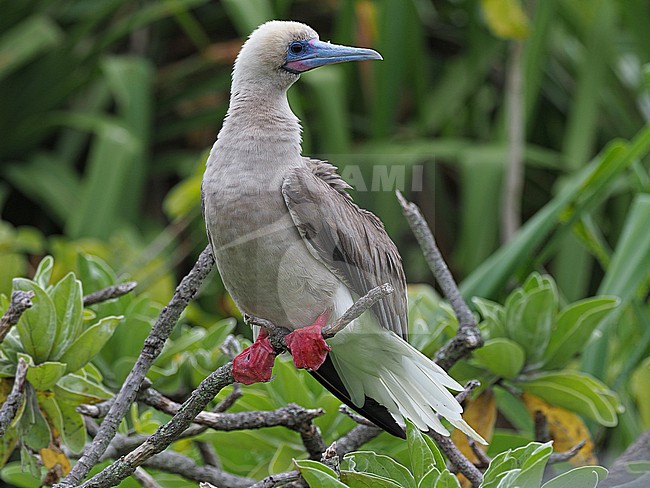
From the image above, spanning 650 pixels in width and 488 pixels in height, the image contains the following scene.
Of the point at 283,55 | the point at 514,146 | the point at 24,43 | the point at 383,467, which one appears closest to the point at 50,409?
the point at 383,467

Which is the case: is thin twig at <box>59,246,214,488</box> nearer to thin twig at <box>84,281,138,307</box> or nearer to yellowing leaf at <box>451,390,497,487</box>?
thin twig at <box>84,281,138,307</box>

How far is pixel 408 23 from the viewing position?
6.49ft

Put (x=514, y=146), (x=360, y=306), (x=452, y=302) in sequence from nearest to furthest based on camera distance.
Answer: (x=360, y=306)
(x=452, y=302)
(x=514, y=146)

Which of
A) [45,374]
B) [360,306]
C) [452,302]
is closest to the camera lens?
[360,306]

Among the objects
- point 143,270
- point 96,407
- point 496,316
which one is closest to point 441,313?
point 496,316

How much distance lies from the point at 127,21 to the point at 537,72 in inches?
49.4

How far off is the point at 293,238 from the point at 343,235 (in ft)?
0.14

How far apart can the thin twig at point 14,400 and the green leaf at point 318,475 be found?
317 millimetres

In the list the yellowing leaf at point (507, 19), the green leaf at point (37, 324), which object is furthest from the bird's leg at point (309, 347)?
the yellowing leaf at point (507, 19)

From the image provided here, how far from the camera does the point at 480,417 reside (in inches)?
44.8

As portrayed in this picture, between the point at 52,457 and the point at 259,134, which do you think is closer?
the point at 259,134

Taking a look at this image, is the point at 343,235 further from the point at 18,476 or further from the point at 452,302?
the point at 18,476

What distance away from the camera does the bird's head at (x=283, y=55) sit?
29.6 inches

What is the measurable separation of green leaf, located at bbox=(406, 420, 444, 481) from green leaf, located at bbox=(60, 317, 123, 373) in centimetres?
35
